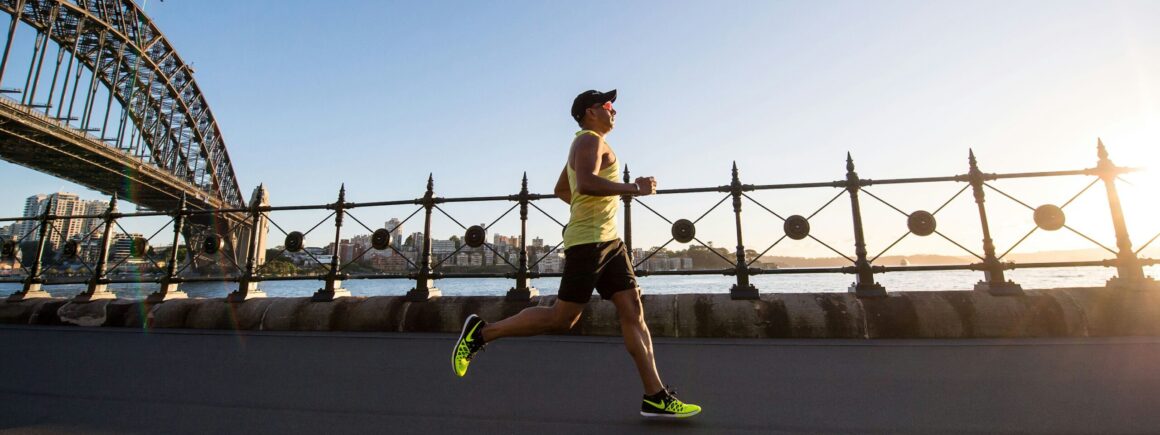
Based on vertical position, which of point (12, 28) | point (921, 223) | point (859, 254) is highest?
point (12, 28)

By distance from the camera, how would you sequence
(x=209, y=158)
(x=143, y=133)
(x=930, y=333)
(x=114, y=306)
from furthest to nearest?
1. (x=209, y=158)
2. (x=143, y=133)
3. (x=114, y=306)
4. (x=930, y=333)

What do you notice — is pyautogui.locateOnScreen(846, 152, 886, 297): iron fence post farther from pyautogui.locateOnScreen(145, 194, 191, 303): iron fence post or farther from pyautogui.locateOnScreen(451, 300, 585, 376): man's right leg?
pyautogui.locateOnScreen(145, 194, 191, 303): iron fence post

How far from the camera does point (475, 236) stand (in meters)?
5.66

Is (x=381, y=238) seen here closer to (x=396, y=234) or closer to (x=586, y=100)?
(x=396, y=234)

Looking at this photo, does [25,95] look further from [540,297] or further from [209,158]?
[540,297]

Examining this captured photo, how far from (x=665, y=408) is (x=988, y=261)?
13.5ft

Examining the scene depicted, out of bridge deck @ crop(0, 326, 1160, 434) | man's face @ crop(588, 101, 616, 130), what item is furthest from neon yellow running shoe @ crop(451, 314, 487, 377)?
man's face @ crop(588, 101, 616, 130)

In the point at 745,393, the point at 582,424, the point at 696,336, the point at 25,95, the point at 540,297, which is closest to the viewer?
the point at 582,424

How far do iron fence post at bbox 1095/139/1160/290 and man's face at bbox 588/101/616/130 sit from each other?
4831 millimetres

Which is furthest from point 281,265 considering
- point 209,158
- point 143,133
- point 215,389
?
point 215,389

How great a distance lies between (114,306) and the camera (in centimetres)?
541

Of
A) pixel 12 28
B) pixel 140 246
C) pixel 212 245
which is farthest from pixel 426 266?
pixel 12 28

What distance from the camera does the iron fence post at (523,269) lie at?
4.73 m

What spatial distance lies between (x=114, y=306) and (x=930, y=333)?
28.5 ft
